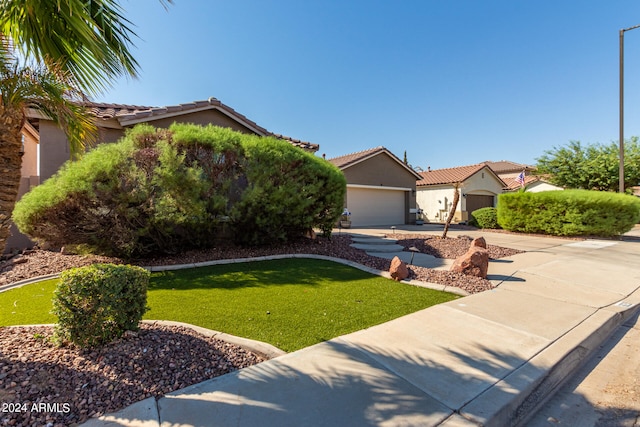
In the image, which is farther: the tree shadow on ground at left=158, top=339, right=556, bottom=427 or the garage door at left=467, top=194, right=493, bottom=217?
the garage door at left=467, top=194, right=493, bottom=217

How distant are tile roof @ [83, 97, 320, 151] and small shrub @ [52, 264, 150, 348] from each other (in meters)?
7.52

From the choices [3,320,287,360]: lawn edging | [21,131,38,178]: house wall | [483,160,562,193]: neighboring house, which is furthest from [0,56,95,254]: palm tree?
[483,160,562,193]: neighboring house

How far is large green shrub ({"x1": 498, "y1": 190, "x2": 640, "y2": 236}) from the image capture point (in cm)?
1359

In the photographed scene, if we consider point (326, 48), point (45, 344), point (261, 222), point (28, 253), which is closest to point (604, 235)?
point (326, 48)

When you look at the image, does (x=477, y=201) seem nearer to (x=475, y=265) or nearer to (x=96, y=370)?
(x=475, y=265)

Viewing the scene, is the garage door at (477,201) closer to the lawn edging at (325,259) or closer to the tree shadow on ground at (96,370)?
the lawn edging at (325,259)

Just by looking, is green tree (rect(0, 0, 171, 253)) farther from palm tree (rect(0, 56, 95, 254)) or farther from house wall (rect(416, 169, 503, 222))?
house wall (rect(416, 169, 503, 222))

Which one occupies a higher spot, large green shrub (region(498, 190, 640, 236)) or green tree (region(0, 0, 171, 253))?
green tree (region(0, 0, 171, 253))

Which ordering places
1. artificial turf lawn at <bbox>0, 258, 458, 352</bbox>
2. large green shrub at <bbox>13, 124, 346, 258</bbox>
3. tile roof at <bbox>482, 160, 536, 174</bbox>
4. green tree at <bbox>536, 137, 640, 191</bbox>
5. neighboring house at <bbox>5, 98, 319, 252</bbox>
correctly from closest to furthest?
1. artificial turf lawn at <bbox>0, 258, 458, 352</bbox>
2. large green shrub at <bbox>13, 124, 346, 258</bbox>
3. neighboring house at <bbox>5, 98, 319, 252</bbox>
4. green tree at <bbox>536, 137, 640, 191</bbox>
5. tile roof at <bbox>482, 160, 536, 174</bbox>

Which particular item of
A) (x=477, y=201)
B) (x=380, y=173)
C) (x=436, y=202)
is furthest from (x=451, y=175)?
(x=380, y=173)

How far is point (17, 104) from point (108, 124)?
7.21 metres

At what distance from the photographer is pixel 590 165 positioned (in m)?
21.5

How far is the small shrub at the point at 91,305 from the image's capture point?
278 cm

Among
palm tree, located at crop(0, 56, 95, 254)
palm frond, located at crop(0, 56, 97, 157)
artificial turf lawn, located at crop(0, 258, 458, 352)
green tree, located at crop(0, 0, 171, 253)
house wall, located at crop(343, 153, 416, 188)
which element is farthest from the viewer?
house wall, located at crop(343, 153, 416, 188)
